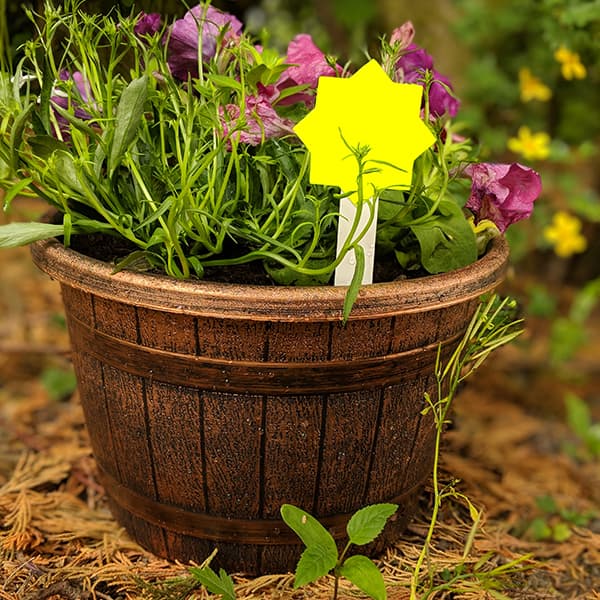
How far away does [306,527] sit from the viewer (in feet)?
3.61

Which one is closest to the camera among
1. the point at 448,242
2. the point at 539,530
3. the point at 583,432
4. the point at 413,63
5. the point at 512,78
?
the point at 448,242

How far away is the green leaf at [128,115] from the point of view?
3.30 ft

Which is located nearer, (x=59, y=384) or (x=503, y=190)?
(x=503, y=190)

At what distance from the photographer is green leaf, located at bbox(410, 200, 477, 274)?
1179 millimetres

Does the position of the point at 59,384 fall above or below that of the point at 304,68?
below

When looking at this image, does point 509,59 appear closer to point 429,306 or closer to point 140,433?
point 429,306

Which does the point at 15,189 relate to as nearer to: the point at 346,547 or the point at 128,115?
the point at 128,115

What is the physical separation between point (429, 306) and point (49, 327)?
1760mm

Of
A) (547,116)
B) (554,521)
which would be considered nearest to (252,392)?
(554,521)

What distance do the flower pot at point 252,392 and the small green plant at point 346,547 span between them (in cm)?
8

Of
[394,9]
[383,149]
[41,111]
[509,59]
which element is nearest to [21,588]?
[41,111]

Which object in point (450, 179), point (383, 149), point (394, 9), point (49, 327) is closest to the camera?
point (383, 149)

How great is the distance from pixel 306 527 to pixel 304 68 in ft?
2.31

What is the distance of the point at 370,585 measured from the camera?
109 cm
